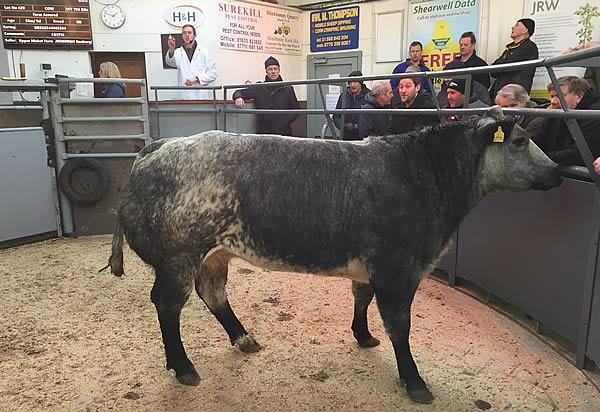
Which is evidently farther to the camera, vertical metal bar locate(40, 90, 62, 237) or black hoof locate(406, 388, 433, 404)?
vertical metal bar locate(40, 90, 62, 237)

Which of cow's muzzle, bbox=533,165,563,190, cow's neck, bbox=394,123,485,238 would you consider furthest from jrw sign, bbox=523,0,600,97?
cow's neck, bbox=394,123,485,238

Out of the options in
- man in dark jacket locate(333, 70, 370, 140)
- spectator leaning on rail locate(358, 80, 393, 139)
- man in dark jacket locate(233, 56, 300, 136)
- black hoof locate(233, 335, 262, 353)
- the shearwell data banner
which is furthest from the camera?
the shearwell data banner

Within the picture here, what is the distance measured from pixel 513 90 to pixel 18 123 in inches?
183

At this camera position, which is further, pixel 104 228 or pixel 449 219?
pixel 104 228

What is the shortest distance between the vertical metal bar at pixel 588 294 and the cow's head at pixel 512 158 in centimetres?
30

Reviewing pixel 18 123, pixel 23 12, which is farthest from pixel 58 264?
pixel 23 12

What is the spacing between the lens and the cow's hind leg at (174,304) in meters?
2.39

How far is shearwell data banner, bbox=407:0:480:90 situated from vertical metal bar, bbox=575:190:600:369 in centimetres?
488

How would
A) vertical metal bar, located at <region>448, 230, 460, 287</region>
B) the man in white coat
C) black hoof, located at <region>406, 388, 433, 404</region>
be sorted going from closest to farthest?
black hoof, located at <region>406, 388, 433, 404</region> < vertical metal bar, located at <region>448, 230, 460, 287</region> < the man in white coat

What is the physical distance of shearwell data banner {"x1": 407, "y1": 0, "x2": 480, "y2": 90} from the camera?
22.8 ft

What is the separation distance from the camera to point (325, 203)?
93.4 inches

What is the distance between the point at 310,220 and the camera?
237 centimetres

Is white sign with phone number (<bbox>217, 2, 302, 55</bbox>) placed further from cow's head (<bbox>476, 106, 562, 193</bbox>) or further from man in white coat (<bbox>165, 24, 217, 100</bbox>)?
cow's head (<bbox>476, 106, 562, 193</bbox>)

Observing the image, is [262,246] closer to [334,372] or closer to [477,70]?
[334,372]
